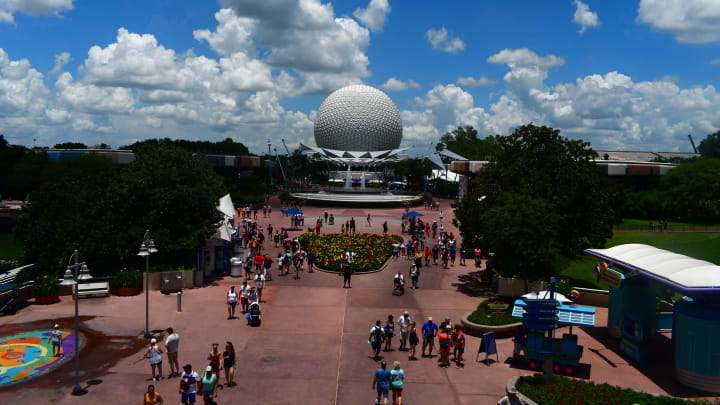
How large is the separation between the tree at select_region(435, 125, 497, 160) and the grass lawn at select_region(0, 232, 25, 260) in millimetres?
64166

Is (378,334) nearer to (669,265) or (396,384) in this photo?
(396,384)

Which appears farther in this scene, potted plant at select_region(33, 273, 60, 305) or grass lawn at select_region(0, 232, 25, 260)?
grass lawn at select_region(0, 232, 25, 260)

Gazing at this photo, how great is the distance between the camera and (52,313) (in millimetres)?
19188

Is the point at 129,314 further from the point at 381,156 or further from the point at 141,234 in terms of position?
the point at 381,156

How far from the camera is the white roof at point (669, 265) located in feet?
42.2

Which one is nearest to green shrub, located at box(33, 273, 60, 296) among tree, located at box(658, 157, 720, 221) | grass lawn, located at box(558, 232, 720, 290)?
grass lawn, located at box(558, 232, 720, 290)

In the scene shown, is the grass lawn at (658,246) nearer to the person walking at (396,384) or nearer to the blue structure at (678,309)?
the blue structure at (678,309)

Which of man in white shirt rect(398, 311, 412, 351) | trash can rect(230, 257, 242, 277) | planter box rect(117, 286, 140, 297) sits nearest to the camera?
man in white shirt rect(398, 311, 412, 351)

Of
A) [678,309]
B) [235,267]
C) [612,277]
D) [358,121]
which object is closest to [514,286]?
[612,277]

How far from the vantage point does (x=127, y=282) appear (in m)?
21.8

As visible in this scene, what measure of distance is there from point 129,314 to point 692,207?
51.3m

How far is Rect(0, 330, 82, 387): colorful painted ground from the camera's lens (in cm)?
1367

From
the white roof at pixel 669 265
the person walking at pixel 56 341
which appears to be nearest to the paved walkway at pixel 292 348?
the person walking at pixel 56 341

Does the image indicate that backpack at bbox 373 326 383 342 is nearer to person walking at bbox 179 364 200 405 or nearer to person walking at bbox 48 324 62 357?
person walking at bbox 179 364 200 405
